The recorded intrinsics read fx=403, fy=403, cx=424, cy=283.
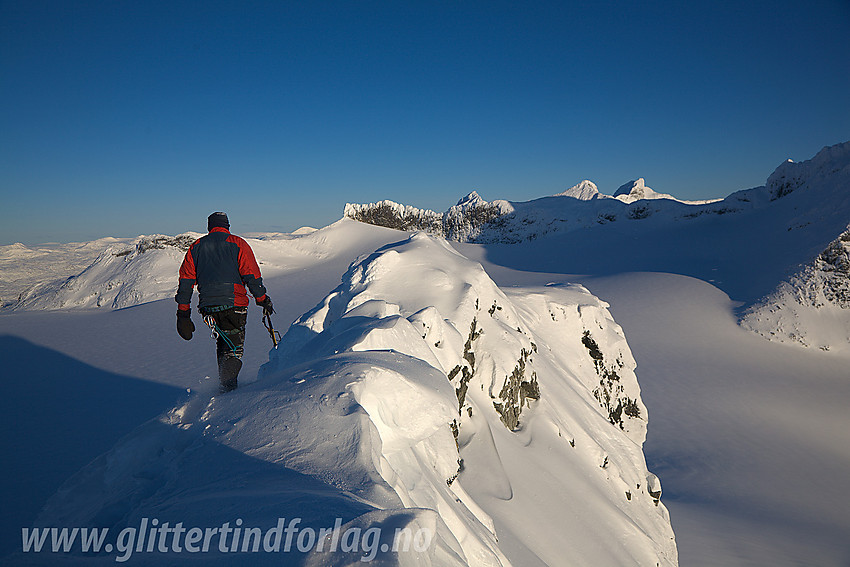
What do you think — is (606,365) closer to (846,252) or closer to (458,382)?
(458,382)

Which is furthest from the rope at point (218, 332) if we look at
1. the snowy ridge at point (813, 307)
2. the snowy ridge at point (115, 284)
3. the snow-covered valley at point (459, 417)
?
the snowy ridge at point (813, 307)

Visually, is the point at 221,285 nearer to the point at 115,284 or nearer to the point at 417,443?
the point at 417,443

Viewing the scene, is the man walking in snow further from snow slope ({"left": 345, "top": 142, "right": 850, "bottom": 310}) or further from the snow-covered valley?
snow slope ({"left": 345, "top": 142, "right": 850, "bottom": 310})

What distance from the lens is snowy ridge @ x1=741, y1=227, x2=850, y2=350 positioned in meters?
19.2

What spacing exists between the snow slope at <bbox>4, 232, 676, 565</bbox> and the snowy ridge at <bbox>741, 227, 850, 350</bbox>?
16.4 metres

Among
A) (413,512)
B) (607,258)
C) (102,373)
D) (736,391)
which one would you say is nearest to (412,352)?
(413,512)

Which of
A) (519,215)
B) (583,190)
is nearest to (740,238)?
(519,215)

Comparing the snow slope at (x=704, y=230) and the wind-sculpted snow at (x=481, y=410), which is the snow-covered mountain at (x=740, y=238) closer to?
the snow slope at (x=704, y=230)

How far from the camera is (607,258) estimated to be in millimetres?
33938

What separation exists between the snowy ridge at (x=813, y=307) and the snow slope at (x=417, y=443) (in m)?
16.4

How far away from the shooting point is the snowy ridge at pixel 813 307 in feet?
63.1

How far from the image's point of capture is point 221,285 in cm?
424

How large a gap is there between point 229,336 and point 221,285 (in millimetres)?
553

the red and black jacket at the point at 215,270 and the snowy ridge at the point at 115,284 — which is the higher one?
the red and black jacket at the point at 215,270
